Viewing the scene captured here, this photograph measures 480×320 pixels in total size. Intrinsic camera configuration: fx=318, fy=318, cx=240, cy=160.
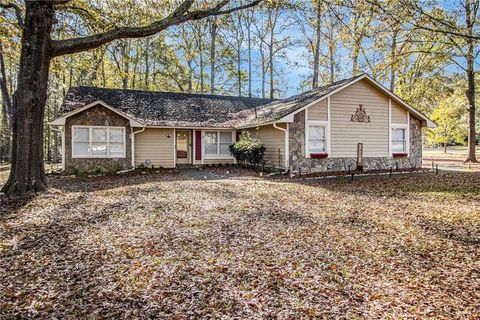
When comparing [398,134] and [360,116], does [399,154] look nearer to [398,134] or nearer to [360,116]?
[398,134]

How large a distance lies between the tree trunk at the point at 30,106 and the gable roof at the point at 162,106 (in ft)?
21.4

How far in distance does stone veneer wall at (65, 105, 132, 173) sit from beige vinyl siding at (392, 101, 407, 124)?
13.0 metres

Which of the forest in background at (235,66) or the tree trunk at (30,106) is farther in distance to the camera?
the forest in background at (235,66)

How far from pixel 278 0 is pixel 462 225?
9988 millimetres

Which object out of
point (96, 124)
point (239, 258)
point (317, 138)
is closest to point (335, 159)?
point (317, 138)

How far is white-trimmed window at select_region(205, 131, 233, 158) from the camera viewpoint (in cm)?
1820

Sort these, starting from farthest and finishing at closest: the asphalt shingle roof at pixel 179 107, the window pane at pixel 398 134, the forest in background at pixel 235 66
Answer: the forest in background at pixel 235 66
the asphalt shingle roof at pixel 179 107
the window pane at pixel 398 134

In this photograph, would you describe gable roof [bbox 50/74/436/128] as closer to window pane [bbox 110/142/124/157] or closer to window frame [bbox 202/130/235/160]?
window frame [bbox 202/130/235/160]

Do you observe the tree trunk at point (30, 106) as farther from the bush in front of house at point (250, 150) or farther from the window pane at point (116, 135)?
the bush in front of house at point (250, 150)

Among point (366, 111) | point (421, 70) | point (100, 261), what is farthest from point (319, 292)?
point (366, 111)

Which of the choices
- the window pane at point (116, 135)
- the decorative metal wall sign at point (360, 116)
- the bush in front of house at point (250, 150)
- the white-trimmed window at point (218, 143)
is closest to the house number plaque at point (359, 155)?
the decorative metal wall sign at point (360, 116)

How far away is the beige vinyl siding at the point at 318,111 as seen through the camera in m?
14.1

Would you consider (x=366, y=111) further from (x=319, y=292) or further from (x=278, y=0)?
(x=319, y=292)

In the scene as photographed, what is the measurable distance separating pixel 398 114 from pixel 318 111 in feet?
15.2
